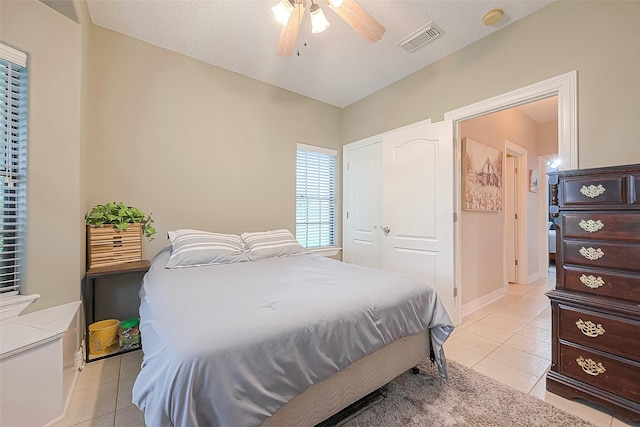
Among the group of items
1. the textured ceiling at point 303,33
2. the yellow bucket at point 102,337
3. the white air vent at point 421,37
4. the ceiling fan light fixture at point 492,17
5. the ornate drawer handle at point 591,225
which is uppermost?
the textured ceiling at point 303,33

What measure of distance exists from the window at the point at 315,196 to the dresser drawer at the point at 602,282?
275cm

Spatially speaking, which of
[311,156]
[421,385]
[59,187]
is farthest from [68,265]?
[311,156]

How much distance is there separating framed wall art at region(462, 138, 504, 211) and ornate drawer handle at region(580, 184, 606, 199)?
1.42 metres

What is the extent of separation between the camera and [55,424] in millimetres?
1410

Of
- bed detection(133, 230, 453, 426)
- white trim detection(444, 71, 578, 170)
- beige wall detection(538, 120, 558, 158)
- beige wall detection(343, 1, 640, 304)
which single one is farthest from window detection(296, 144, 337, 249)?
beige wall detection(538, 120, 558, 158)

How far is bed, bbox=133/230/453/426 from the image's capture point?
0.92 meters

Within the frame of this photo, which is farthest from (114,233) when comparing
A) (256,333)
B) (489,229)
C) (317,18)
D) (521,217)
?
(521,217)

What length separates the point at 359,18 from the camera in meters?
1.73

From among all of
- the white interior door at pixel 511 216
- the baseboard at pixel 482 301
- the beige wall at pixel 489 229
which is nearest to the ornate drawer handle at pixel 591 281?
the beige wall at pixel 489 229

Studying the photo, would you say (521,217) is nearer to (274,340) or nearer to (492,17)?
(492,17)

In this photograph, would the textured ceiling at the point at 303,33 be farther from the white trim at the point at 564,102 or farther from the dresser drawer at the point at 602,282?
the dresser drawer at the point at 602,282

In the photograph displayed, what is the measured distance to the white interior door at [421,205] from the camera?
267 cm

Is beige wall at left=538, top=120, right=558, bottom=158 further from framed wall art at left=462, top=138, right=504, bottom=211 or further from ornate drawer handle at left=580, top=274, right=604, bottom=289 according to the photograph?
ornate drawer handle at left=580, top=274, right=604, bottom=289

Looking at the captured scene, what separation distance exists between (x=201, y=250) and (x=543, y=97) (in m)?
3.18
